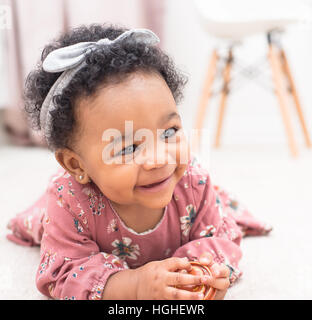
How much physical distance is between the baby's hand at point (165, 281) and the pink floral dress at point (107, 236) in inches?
2.5

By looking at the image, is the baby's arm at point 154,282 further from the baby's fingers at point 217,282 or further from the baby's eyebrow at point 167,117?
the baby's eyebrow at point 167,117

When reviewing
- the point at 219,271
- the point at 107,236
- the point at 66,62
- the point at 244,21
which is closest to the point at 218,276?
the point at 219,271

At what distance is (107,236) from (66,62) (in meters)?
0.32

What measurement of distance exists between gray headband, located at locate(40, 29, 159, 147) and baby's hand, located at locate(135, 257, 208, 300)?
0.92ft

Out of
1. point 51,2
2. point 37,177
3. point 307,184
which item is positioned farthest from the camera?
point 51,2

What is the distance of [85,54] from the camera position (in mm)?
667

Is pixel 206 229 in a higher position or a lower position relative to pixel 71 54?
lower

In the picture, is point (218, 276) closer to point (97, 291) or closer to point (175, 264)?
point (175, 264)

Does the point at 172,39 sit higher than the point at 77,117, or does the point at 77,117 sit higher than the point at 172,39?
the point at 77,117

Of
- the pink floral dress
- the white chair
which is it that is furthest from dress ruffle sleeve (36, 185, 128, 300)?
the white chair

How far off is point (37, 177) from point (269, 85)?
1.47 m

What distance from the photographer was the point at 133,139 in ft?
2.10
